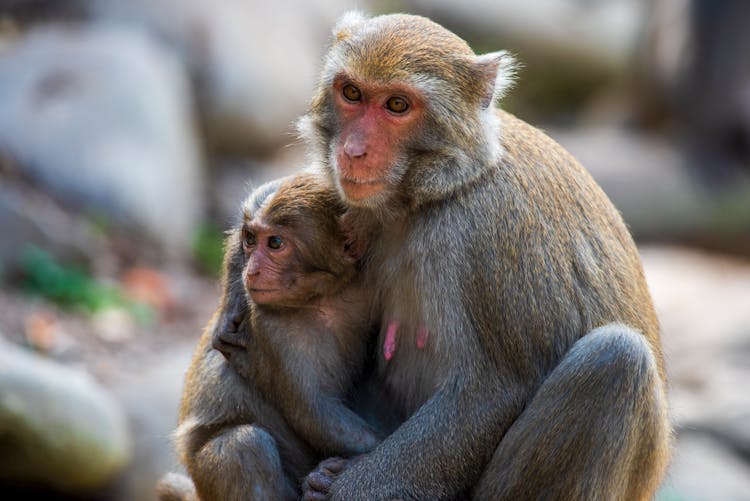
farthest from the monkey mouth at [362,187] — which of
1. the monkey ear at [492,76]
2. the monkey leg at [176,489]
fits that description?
the monkey leg at [176,489]

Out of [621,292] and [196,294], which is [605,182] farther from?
[621,292]

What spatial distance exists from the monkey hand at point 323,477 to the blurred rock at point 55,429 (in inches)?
118

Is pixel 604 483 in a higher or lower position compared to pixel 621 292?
lower

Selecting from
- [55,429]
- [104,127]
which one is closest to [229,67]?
[104,127]

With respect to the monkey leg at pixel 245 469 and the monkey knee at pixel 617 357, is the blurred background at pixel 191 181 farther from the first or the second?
the monkey knee at pixel 617 357

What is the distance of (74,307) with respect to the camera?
11234 millimetres

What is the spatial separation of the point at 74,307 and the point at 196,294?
1926mm

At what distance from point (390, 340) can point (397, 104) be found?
3.73 feet

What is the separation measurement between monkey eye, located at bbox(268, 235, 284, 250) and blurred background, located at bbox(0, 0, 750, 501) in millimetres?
612

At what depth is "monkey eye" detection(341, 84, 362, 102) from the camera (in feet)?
18.0

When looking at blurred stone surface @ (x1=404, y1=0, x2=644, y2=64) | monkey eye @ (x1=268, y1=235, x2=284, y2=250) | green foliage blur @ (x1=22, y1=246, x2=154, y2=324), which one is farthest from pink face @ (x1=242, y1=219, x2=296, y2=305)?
blurred stone surface @ (x1=404, y1=0, x2=644, y2=64)

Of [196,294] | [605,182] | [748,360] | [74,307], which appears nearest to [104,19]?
[196,294]

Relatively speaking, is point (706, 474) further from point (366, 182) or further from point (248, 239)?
point (366, 182)

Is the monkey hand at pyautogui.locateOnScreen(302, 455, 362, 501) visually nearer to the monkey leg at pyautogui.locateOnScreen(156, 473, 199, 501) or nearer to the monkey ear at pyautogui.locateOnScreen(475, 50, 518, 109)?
the monkey leg at pyautogui.locateOnScreen(156, 473, 199, 501)
